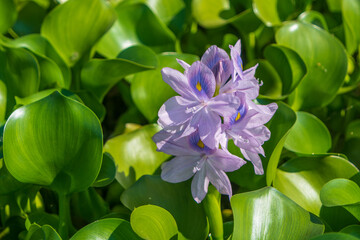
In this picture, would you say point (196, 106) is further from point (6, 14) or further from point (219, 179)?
point (6, 14)

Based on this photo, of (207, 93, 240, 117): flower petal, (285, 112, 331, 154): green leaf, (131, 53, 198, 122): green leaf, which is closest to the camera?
(207, 93, 240, 117): flower petal

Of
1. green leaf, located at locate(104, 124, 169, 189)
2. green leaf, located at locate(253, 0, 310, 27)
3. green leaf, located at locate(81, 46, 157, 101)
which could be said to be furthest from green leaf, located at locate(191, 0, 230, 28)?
green leaf, located at locate(104, 124, 169, 189)

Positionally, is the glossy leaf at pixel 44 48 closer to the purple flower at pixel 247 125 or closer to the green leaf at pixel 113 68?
the green leaf at pixel 113 68

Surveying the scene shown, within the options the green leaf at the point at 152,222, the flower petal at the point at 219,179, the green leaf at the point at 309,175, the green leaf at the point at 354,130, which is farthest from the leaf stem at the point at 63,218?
the green leaf at the point at 354,130

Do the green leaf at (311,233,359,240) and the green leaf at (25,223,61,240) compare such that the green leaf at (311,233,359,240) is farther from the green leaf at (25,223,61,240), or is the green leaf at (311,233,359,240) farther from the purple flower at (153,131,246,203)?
the green leaf at (25,223,61,240)

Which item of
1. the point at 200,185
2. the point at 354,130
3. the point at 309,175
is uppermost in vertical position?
the point at 200,185

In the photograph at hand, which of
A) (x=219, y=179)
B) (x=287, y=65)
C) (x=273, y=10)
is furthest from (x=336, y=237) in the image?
(x=273, y=10)
